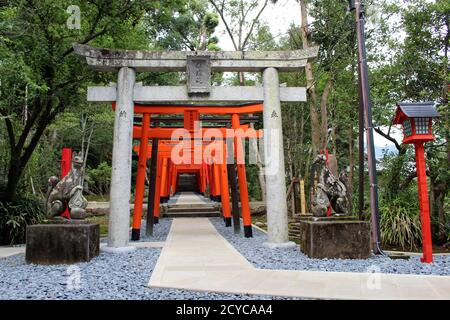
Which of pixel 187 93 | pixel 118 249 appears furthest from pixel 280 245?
pixel 187 93

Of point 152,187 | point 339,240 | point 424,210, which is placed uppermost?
point 152,187

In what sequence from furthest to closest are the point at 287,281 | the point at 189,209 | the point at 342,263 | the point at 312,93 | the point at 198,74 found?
the point at 189,209, the point at 312,93, the point at 198,74, the point at 342,263, the point at 287,281

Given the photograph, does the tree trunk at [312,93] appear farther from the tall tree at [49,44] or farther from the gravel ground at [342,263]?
the gravel ground at [342,263]

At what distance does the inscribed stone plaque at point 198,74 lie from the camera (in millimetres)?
7795

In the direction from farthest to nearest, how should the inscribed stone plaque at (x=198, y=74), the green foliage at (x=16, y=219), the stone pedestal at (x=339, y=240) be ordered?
the green foliage at (x=16, y=219)
the inscribed stone plaque at (x=198, y=74)
the stone pedestal at (x=339, y=240)

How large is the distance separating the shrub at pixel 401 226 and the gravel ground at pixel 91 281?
17.7 ft

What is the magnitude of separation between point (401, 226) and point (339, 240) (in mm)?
2698

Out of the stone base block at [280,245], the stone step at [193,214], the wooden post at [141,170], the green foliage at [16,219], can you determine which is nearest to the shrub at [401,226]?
the stone base block at [280,245]

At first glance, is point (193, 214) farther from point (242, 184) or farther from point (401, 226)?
point (401, 226)

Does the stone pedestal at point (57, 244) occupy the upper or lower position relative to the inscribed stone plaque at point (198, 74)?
A: lower

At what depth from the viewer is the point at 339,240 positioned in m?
6.40

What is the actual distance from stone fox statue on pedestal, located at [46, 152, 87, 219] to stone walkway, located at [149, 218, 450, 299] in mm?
1943

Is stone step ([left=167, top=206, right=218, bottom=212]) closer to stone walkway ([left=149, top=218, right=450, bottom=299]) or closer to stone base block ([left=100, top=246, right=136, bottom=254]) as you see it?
stone base block ([left=100, top=246, right=136, bottom=254])

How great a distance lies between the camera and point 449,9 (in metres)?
7.86
